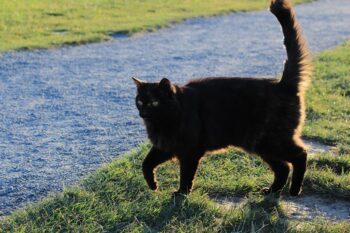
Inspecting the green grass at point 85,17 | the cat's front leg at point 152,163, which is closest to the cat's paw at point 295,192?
the cat's front leg at point 152,163

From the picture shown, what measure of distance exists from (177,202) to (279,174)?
0.91 m

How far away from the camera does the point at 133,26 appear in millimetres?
13148

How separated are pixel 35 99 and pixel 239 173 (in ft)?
11.0

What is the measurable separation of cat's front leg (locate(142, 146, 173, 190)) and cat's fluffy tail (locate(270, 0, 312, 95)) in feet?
3.38

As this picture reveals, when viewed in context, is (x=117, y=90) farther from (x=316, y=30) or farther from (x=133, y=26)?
(x=316, y=30)

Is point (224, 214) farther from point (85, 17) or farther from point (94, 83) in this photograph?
point (85, 17)

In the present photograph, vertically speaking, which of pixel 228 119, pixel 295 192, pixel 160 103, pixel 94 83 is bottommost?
pixel 94 83

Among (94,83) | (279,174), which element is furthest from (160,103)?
(94,83)

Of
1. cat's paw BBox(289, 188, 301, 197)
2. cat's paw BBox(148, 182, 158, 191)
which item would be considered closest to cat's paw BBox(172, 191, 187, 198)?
cat's paw BBox(148, 182, 158, 191)

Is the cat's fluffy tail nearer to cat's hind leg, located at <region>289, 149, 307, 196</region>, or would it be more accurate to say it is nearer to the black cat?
the black cat

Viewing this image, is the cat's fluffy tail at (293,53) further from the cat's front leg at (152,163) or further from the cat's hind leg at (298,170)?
the cat's front leg at (152,163)

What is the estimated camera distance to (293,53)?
15.2 ft

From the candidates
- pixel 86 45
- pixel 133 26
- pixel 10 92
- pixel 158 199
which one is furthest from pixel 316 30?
pixel 158 199

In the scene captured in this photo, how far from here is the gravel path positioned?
16.7ft
